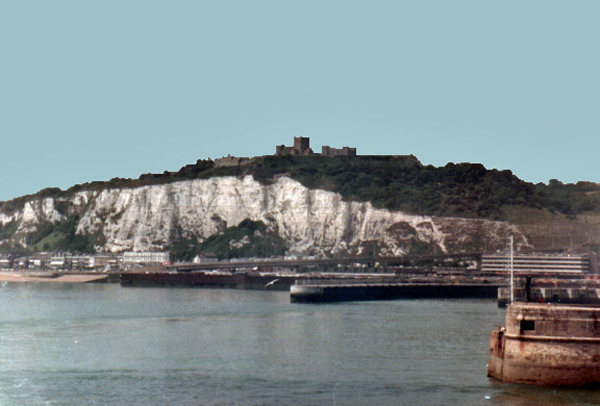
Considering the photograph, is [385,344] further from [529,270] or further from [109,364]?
[529,270]

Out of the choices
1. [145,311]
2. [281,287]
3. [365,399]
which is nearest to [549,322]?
[365,399]

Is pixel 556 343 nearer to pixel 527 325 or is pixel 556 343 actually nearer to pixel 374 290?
pixel 527 325

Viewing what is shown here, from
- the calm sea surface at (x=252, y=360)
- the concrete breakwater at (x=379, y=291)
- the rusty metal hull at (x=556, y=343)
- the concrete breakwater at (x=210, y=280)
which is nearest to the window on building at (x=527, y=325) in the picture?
Answer: the rusty metal hull at (x=556, y=343)

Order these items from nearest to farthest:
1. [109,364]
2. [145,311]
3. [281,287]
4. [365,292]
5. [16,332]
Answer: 1. [109,364]
2. [16,332]
3. [145,311]
4. [365,292]
5. [281,287]

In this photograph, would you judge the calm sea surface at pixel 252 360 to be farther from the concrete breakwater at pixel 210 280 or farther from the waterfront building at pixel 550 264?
the waterfront building at pixel 550 264

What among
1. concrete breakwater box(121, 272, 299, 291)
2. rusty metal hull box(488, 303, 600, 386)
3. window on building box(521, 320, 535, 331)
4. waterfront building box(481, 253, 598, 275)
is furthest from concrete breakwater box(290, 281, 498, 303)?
window on building box(521, 320, 535, 331)

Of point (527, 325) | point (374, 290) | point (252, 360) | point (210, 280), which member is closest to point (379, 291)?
point (374, 290)

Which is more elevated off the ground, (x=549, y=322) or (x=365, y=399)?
(x=549, y=322)
